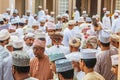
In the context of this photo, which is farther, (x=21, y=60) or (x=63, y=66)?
(x=21, y=60)

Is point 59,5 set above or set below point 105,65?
above

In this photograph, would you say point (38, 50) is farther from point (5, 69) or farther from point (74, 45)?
point (74, 45)

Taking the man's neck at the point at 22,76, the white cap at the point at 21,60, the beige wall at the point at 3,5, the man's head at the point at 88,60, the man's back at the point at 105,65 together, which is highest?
the beige wall at the point at 3,5

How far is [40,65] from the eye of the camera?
4953mm

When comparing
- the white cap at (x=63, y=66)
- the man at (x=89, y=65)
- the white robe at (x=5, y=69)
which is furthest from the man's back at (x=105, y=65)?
the white cap at (x=63, y=66)

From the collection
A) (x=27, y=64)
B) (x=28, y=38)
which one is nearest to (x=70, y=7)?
(x=28, y=38)

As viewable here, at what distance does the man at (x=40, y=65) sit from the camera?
491cm

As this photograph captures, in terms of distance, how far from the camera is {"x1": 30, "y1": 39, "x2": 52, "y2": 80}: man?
16.1 ft

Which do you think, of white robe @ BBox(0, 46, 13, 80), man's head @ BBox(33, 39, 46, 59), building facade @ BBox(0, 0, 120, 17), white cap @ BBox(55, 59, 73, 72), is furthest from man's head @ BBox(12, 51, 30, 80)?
building facade @ BBox(0, 0, 120, 17)

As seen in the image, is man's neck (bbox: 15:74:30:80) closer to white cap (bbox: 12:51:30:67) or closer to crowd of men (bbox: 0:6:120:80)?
crowd of men (bbox: 0:6:120:80)

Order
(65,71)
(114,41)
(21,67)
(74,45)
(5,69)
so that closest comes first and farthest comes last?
(65,71), (21,67), (5,69), (74,45), (114,41)

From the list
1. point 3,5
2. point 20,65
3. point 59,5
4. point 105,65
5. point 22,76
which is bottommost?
point 105,65

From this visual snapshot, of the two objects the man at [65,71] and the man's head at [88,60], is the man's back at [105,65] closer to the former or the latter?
the man's head at [88,60]

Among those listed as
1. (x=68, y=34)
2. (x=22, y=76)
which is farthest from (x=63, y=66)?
(x=68, y=34)
